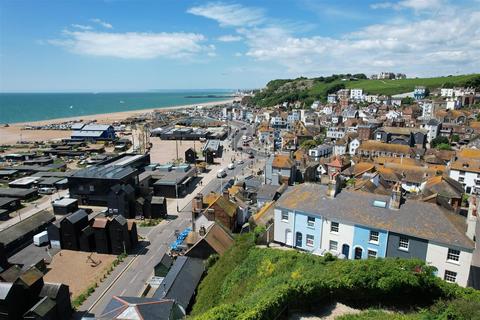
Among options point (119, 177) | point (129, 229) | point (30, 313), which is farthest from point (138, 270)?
point (119, 177)

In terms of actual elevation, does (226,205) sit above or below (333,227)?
below

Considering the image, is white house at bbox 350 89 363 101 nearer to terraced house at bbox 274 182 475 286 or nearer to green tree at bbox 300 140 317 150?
green tree at bbox 300 140 317 150

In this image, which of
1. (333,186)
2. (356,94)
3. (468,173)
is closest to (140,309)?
(333,186)

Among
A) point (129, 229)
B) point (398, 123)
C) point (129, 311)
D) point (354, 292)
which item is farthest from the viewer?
point (398, 123)

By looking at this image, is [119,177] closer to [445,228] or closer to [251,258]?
[251,258]

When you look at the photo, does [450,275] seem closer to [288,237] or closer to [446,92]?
[288,237]

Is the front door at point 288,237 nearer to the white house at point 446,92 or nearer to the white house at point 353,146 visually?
the white house at point 353,146
